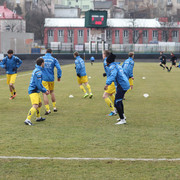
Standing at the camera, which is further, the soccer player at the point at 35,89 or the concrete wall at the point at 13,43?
the concrete wall at the point at 13,43

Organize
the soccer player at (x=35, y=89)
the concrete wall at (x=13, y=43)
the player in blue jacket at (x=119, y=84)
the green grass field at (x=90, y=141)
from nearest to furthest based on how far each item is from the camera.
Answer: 1. the green grass field at (x=90, y=141)
2. the soccer player at (x=35, y=89)
3. the player in blue jacket at (x=119, y=84)
4. the concrete wall at (x=13, y=43)

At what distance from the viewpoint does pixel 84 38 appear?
104 m

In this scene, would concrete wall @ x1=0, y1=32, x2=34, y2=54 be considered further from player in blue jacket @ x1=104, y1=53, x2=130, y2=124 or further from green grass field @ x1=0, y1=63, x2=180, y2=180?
player in blue jacket @ x1=104, y1=53, x2=130, y2=124

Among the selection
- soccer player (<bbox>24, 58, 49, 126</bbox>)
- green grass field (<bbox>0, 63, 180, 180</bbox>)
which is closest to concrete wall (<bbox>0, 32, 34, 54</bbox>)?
green grass field (<bbox>0, 63, 180, 180</bbox>)

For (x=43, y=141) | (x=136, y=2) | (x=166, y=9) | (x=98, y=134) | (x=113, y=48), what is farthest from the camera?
(x=136, y=2)

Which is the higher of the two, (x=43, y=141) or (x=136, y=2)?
(x=136, y=2)

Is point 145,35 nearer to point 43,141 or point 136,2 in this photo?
point 136,2

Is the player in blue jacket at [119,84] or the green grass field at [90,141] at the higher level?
the player in blue jacket at [119,84]

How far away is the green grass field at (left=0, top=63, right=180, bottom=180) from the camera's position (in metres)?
6.63

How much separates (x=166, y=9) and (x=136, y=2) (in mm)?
16759

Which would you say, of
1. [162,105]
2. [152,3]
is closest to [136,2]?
[152,3]

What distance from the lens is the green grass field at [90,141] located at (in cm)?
663

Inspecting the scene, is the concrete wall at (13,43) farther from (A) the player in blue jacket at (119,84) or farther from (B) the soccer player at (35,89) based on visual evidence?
(A) the player in blue jacket at (119,84)

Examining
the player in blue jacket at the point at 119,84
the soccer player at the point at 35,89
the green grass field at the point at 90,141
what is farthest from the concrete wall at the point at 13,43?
the player in blue jacket at the point at 119,84
